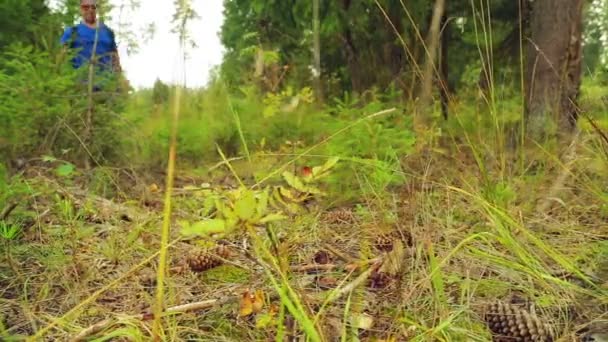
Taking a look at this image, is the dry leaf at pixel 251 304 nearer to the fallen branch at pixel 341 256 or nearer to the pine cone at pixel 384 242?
the fallen branch at pixel 341 256

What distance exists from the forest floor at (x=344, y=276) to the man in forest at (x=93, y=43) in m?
1.14

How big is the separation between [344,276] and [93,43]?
109 inches

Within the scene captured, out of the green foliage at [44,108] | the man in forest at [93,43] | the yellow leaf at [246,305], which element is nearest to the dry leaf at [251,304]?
the yellow leaf at [246,305]

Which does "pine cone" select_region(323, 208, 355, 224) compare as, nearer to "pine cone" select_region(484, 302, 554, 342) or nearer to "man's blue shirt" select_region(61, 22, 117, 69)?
"pine cone" select_region(484, 302, 554, 342)

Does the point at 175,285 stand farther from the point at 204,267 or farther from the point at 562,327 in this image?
the point at 562,327

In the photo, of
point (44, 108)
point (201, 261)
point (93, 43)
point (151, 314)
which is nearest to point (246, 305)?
point (151, 314)

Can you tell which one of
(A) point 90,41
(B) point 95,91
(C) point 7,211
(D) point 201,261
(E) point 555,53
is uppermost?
(A) point 90,41

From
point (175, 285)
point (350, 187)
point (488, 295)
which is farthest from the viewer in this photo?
point (350, 187)

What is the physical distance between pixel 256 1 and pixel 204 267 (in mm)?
3956

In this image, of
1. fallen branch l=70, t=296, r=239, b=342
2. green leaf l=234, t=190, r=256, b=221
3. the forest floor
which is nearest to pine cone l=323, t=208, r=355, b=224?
the forest floor

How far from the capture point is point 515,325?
41.9 inches

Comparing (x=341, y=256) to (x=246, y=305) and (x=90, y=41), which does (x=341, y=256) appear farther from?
(x=90, y=41)

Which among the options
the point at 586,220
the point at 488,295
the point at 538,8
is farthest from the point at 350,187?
the point at 538,8

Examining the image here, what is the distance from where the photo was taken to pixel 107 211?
2045mm
